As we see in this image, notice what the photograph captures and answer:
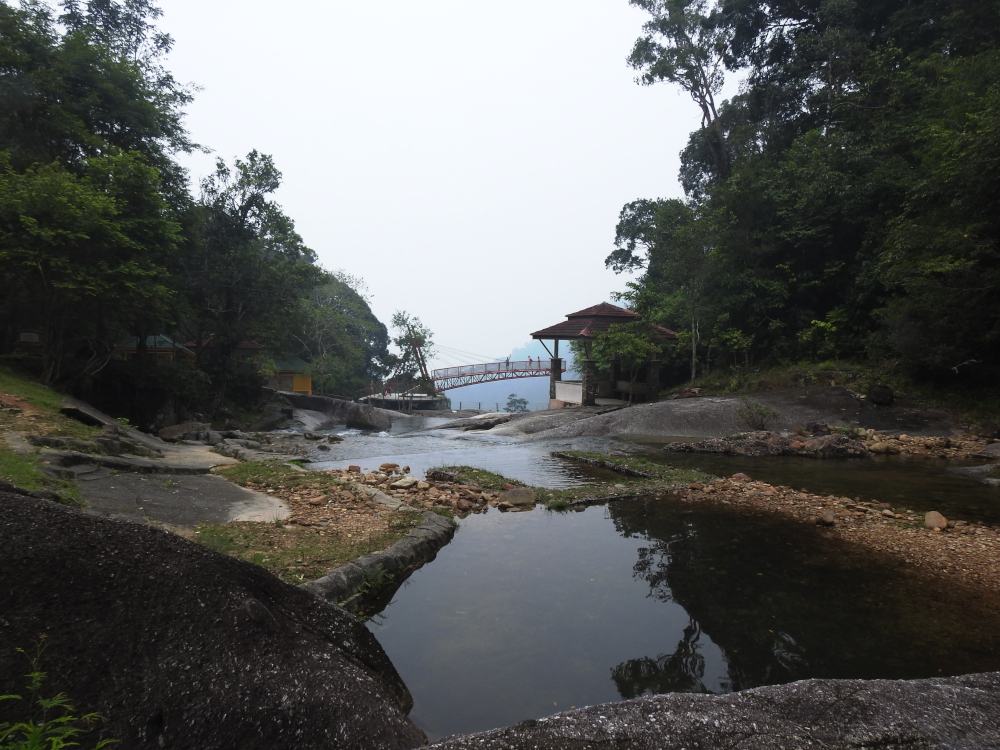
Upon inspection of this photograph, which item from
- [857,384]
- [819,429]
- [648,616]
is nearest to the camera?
[648,616]

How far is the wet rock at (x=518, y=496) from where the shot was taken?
→ 916cm

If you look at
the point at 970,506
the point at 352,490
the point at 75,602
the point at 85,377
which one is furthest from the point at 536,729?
the point at 85,377

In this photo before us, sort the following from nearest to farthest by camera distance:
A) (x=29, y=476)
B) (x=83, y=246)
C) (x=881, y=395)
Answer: (x=29, y=476) → (x=83, y=246) → (x=881, y=395)

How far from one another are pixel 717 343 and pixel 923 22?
56.2 feet

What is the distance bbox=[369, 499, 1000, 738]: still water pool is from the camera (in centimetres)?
400

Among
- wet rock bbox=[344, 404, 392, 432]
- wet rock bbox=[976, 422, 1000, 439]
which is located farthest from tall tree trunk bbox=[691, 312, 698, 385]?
wet rock bbox=[344, 404, 392, 432]

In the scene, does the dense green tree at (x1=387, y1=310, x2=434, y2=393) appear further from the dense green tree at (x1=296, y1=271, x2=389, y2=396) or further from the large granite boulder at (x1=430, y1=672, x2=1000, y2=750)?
the large granite boulder at (x1=430, y1=672, x2=1000, y2=750)

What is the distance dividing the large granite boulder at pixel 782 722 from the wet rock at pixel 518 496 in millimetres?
6518

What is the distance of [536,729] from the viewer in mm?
2211

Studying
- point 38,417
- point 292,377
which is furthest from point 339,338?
point 38,417

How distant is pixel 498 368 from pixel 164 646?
39.6 m

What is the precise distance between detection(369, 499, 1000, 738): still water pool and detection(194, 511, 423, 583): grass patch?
0.72 meters

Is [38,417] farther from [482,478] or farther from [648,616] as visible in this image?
[648,616]

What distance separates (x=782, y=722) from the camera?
2.37 meters
